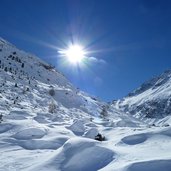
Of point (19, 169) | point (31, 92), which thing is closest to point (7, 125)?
point (19, 169)

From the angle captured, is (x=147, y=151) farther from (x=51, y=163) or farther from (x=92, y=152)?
(x=51, y=163)

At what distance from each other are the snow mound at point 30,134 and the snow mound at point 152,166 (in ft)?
26.2

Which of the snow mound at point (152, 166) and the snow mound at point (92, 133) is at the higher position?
the snow mound at point (92, 133)

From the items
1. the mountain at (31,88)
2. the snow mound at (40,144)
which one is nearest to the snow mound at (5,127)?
the snow mound at (40,144)

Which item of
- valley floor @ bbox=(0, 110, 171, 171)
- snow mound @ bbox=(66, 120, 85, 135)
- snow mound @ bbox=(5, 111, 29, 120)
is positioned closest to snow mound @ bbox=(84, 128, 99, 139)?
snow mound @ bbox=(66, 120, 85, 135)

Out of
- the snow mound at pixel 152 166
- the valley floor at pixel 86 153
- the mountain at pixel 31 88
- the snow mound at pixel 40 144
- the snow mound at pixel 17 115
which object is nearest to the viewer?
the snow mound at pixel 152 166

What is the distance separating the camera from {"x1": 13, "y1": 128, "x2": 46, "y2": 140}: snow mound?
15.5 m

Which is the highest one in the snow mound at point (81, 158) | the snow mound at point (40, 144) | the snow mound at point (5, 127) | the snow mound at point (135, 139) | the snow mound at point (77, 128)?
the snow mound at point (77, 128)

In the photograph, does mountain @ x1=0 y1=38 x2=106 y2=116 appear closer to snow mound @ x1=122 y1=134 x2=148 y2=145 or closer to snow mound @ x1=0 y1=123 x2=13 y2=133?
snow mound @ x1=0 y1=123 x2=13 y2=133

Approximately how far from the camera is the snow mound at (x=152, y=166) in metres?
8.39

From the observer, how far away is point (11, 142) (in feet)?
47.9

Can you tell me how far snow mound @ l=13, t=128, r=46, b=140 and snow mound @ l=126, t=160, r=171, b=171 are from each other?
7977mm

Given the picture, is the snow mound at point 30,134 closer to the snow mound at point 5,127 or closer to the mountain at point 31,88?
the snow mound at point 5,127

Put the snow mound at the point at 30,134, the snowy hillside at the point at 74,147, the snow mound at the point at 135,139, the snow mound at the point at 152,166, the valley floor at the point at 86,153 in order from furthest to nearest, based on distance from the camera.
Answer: the snow mound at the point at 30,134
the snow mound at the point at 135,139
the snowy hillside at the point at 74,147
the valley floor at the point at 86,153
the snow mound at the point at 152,166
